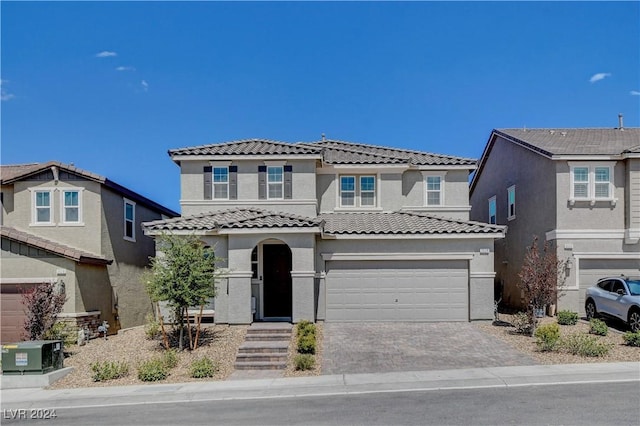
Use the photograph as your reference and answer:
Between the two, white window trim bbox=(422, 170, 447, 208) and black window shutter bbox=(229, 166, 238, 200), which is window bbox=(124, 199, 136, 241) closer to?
black window shutter bbox=(229, 166, 238, 200)

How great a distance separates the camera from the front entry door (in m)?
17.7

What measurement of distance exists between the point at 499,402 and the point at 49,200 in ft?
54.7

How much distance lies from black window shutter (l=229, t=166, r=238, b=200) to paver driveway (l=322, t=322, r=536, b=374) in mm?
6252

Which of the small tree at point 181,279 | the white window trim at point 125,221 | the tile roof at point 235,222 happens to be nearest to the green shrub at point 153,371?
the small tree at point 181,279

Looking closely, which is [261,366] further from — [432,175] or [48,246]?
[432,175]

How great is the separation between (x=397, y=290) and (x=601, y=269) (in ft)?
25.8

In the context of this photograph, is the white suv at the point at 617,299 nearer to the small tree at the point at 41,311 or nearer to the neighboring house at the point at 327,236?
the neighboring house at the point at 327,236

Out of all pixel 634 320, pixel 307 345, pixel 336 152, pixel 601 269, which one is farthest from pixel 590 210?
pixel 307 345

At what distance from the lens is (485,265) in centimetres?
1764

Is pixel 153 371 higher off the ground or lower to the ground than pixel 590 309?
lower

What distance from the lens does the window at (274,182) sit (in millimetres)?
19531

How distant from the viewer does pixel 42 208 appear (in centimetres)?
1831

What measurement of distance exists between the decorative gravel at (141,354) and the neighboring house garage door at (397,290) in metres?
3.72

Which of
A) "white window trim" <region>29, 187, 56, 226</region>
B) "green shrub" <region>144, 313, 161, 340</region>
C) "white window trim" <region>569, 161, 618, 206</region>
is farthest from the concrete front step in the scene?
"white window trim" <region>569, 161, 618, 206</region>
